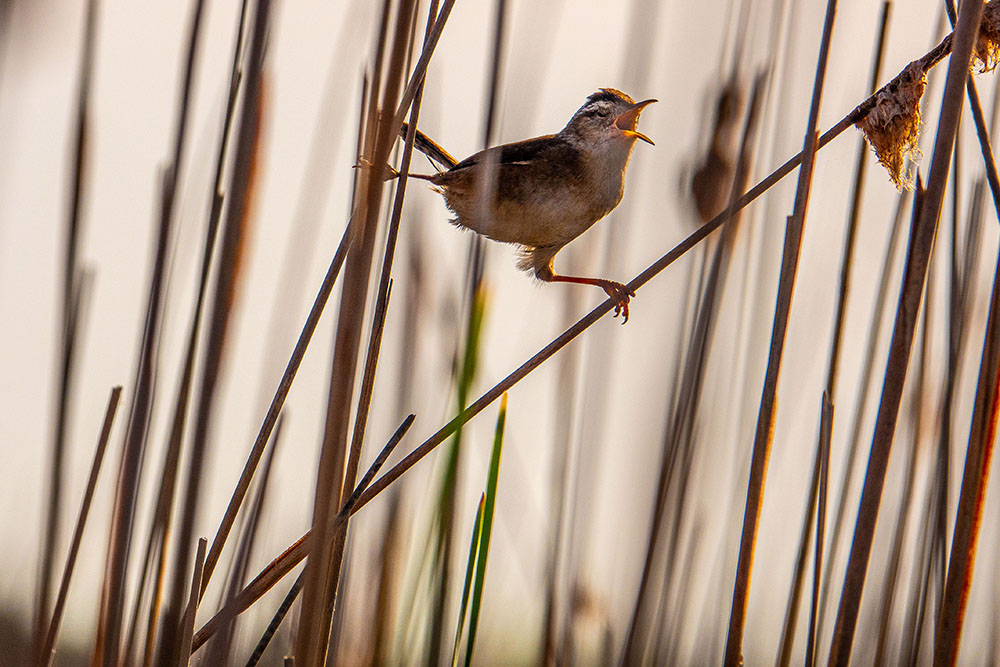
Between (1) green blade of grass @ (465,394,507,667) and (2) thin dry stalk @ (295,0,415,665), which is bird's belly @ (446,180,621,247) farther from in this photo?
(2) thin dry stalk @ (295,0,415,665)

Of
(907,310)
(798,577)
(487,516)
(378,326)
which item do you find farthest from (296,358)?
(798,577)

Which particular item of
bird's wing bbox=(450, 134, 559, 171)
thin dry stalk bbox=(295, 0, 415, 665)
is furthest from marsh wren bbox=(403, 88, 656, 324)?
thin dry stalk bbox=(295, 0, 415, 665)

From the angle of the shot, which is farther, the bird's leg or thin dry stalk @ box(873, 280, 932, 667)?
the bird's leg

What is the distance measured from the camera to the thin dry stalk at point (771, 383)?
1.59 m

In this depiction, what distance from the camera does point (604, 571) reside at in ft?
8.23

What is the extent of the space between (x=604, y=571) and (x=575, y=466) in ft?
1.08

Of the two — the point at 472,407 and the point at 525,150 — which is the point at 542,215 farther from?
the point at 472,407

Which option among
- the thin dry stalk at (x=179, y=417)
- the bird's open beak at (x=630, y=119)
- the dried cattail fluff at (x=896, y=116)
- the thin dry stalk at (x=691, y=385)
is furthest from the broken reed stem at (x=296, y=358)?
the bird's open beak at (x=630, y=119)

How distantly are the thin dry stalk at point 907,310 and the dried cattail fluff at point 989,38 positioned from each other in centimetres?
23

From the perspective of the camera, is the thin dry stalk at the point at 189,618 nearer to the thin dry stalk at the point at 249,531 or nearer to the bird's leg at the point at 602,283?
the thin dry stalk at the point at 249,531

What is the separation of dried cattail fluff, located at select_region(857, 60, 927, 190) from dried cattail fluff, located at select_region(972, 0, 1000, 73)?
0.11m

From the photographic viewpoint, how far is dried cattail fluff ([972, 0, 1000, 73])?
64.7 inches

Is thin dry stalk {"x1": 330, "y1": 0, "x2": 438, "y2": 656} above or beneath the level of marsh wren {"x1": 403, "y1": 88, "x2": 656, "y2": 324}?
beneath

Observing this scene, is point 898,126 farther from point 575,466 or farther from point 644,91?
point 575,466
